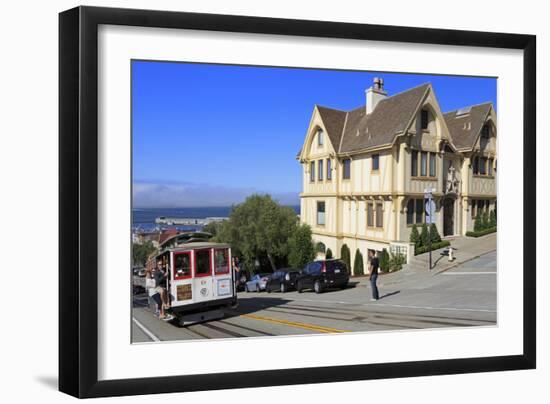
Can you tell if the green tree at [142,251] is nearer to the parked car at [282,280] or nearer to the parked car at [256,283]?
the parked car at [256,283]

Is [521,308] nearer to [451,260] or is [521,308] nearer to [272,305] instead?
[451,260]

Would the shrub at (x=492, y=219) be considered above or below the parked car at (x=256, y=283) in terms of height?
above

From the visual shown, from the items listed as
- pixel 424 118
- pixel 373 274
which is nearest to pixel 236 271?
pixel 373 274

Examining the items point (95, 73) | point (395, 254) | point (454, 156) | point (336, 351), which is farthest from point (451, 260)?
point (95, 73)

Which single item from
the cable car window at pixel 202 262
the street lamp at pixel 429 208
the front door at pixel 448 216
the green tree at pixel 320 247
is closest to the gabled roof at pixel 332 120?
the green tree at pixel 320 247

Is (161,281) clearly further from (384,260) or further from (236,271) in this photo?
(384,260)

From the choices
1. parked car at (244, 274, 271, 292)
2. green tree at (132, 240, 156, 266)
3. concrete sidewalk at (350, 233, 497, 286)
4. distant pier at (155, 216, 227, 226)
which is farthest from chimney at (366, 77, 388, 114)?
green tree at (132, 240, 156, 266)
